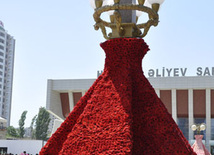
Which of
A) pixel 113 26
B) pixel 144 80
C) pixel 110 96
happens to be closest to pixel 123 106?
pixel 110 96

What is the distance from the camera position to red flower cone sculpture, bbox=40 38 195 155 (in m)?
3.63

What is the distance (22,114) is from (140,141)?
2005 inches

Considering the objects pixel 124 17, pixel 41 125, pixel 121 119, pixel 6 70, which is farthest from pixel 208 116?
pixel 6 70

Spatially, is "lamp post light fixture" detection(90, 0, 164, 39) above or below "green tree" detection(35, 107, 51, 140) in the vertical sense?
above

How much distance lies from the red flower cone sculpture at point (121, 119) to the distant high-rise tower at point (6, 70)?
70.9 meters

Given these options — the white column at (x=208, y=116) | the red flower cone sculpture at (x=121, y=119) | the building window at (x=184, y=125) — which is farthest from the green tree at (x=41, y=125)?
the red flower cone sculpture at (x=121, y=119)

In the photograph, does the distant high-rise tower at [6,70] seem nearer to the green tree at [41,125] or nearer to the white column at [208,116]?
the green tree at [41,125]

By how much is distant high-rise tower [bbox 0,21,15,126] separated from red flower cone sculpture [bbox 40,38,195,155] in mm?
70924

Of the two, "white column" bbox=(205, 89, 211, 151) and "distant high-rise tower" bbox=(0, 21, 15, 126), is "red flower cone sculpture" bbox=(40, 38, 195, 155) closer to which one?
"white column" bbox=(205, 89, 211, 151)

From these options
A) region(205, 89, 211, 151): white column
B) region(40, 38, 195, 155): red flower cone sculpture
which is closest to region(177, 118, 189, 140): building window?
region(205, 89, 211, 151): white column

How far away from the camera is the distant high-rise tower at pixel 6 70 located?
72.1 metres

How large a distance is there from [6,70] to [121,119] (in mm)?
74489

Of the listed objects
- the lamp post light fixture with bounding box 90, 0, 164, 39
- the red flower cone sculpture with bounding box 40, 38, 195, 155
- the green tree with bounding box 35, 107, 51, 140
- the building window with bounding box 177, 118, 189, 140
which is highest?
the lamp post light fixture with bounding box 90, 0, 164, 39

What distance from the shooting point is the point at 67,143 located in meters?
3.85
